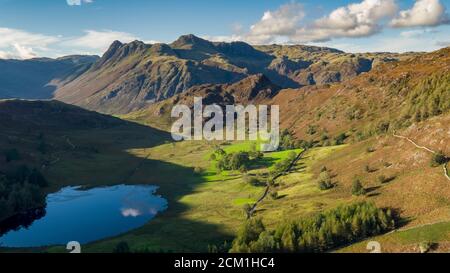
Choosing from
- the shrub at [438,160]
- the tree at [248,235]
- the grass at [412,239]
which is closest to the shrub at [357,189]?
the shrub at [438,160]

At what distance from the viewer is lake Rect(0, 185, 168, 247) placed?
5354 inches

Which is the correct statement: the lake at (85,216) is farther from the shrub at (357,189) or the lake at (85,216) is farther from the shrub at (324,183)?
the shrub at (357,189)

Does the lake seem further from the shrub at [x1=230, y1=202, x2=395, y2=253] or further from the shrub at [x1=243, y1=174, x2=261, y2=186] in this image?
the shrub at [x1=230, y1=202, x2=395, y2=253]

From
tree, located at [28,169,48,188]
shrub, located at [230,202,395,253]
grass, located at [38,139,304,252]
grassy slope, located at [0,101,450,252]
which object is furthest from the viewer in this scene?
tree, located at [28,169,48,188]

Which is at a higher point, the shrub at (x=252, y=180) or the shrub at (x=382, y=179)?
the shrub at (x=382, y=179)

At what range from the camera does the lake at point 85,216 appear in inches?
5354

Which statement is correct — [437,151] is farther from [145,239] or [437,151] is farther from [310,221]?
[145,239]

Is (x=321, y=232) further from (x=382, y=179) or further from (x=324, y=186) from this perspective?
(x=324, y=186)

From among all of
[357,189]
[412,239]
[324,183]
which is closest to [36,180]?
[324,183]

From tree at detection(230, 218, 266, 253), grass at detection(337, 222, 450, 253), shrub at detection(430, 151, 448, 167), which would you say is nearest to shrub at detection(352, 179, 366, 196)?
shrub at detection(430, 151, 448, 167)
